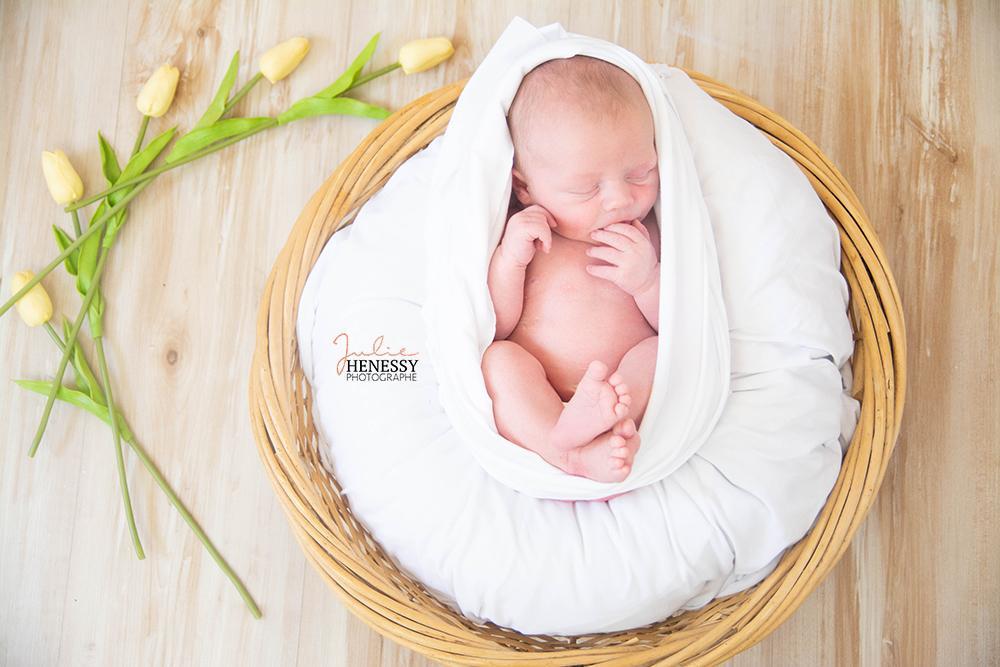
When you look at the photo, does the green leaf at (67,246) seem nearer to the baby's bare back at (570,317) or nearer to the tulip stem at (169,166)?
the tulip stem at (169,166)

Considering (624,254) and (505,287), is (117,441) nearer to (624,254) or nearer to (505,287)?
(505,287)

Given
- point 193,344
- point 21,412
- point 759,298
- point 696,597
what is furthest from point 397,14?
point 696,597

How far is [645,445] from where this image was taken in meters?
1.12

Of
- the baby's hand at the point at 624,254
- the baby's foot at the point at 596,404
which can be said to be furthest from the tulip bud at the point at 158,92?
the baby's foot at the point at 596,404

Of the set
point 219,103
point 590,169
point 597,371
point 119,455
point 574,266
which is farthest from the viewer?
point 219,103

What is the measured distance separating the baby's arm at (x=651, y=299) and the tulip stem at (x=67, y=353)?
2.85 feet

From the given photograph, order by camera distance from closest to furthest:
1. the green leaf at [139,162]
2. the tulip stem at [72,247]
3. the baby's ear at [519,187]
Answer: the baby's ear at [519,187] → the tulip stem at [72,247] → the green leaf at [139,162]

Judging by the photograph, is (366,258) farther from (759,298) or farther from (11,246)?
(11,246)

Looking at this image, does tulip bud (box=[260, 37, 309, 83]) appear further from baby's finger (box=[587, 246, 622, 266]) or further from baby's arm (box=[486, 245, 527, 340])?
baby's finger (box=[587, 246, 622, 266])

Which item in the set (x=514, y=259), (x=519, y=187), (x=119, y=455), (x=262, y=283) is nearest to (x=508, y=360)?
(x=514, y=259)

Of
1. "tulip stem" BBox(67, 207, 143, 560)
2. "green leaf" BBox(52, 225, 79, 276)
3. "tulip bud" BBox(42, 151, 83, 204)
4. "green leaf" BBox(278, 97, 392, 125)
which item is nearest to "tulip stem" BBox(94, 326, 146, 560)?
"tulip stem" BBox(67, 207, 143, 560)

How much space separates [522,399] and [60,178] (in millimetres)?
870

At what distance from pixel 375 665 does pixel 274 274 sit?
626 mm

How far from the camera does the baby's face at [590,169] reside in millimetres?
1070
